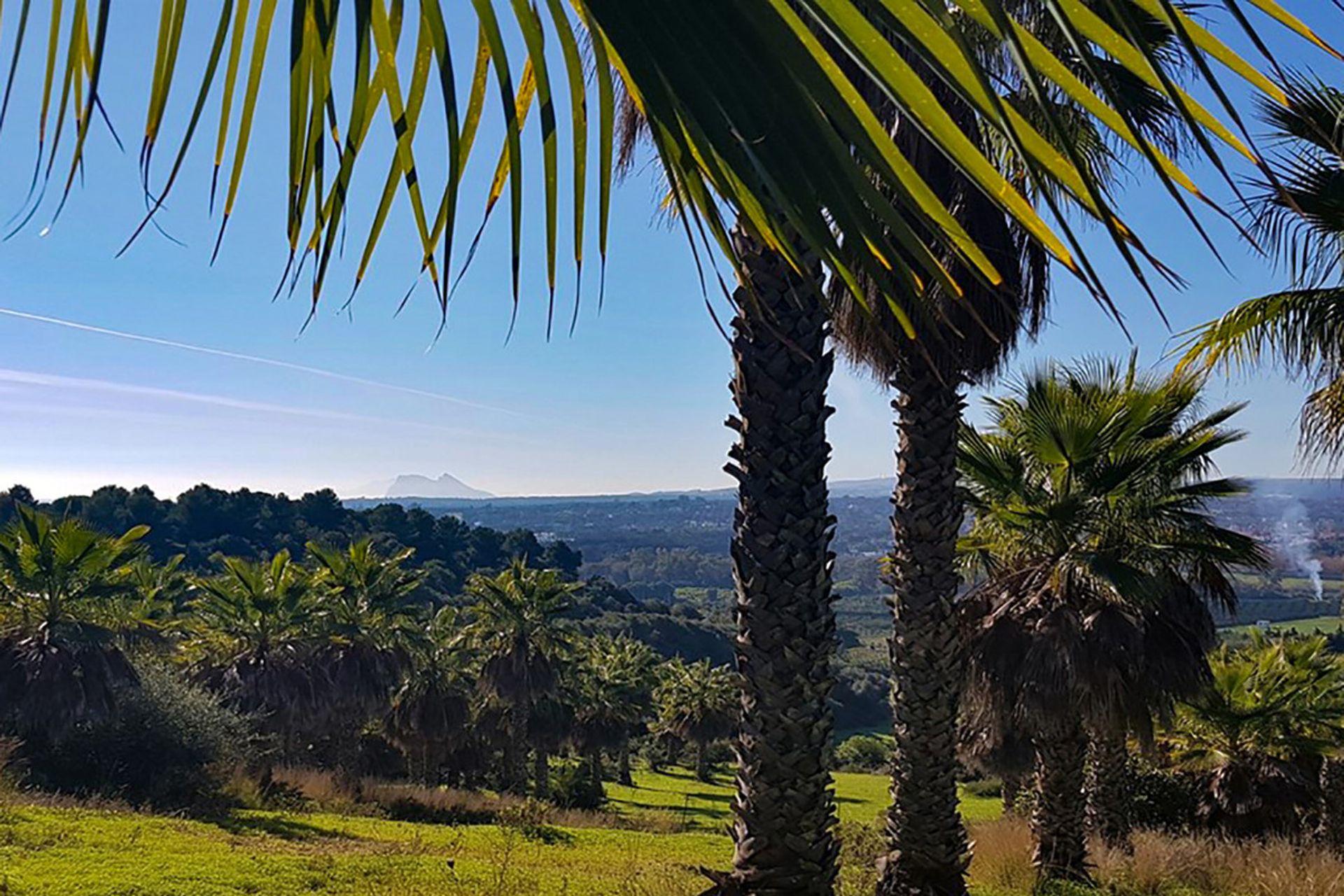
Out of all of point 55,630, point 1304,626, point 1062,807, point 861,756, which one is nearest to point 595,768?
point 55,630

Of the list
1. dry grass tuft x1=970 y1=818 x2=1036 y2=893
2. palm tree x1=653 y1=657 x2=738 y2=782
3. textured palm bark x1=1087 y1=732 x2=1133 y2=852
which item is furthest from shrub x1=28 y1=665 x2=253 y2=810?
palm tree x1=653 y1=657 x2=738 y2=782

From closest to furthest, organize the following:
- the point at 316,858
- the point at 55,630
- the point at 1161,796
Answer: the point at 316,858
the point at 1161,796
the point at 55,630

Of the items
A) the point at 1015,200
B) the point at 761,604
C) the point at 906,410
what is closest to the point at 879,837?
the point at 906,410

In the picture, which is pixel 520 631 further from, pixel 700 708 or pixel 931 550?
pixel 931 550

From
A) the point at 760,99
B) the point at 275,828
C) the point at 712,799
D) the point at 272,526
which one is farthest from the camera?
the point at 272,526

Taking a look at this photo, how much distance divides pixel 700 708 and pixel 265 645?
69.2ft

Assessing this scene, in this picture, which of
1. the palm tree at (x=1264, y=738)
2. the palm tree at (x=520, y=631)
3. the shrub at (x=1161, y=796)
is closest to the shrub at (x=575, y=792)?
the palm tree at (x=520, y=631)

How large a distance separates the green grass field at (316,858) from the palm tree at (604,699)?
14945 millimetres

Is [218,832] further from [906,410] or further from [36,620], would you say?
[906,410]

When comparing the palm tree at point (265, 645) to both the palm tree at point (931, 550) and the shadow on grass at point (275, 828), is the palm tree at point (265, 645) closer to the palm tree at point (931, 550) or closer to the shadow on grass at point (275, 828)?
the shadow on grass at point (275, 828)

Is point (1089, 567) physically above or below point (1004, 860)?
above

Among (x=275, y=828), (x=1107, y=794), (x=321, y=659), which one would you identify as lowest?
(x=275, y=828)

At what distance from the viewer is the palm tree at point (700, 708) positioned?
39.3 m

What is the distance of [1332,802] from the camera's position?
1322cm
